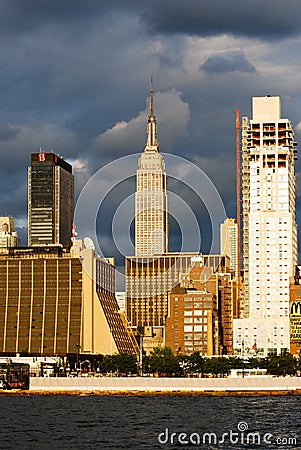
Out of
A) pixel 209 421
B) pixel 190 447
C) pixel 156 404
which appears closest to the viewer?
pixel 190 447

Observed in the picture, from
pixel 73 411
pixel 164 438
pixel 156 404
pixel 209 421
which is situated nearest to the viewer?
pixel 164 438

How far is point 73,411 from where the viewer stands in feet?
554

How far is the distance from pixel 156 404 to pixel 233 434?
6102 cm

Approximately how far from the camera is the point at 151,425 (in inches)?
5595

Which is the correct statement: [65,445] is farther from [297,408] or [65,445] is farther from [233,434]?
[297,408]

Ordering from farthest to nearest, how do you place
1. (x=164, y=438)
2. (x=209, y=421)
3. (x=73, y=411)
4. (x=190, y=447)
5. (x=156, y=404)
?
(x=156, y=404)
(x=73, y=411)
(x=209, y=421)
(x=164, y=438)
(x=190, y=447)

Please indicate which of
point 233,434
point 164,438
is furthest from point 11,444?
point 233,434

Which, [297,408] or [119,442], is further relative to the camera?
[297,408]

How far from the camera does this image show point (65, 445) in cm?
11650

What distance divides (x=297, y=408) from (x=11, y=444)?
226 ft

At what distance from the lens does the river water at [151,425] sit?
118m

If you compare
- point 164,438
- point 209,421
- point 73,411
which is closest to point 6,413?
point 73,411

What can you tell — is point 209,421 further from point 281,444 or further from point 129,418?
point 281,444

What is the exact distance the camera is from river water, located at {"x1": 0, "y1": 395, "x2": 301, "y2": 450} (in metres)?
118
